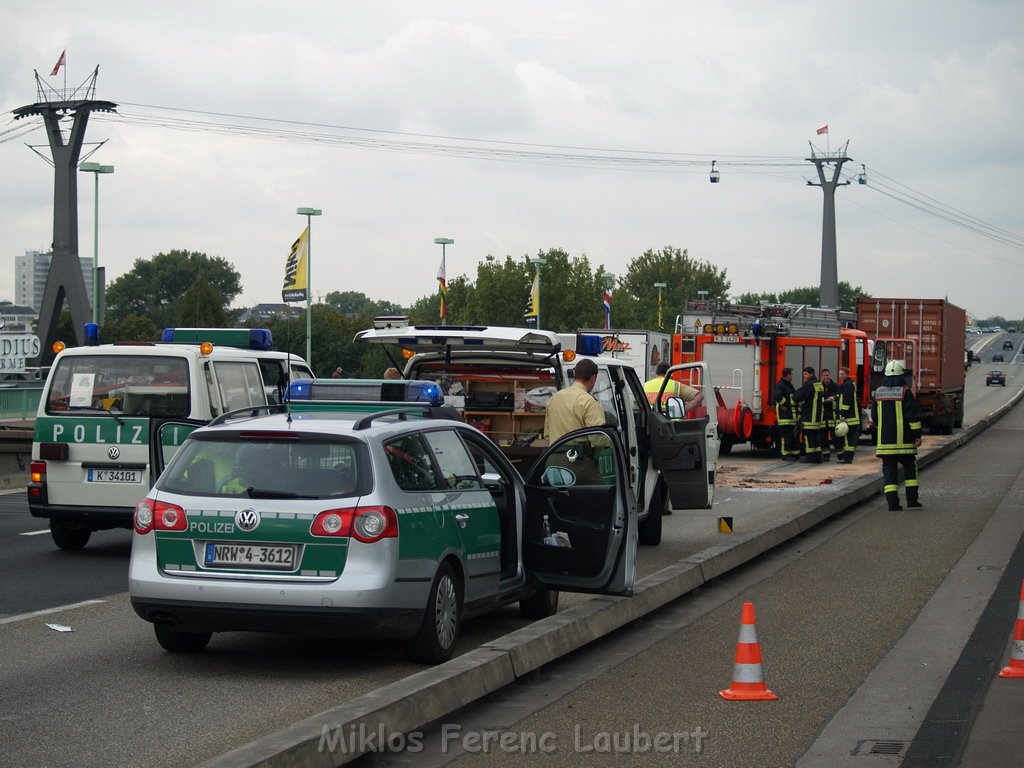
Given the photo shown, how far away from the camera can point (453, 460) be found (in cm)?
854

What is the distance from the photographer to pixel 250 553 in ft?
24.9

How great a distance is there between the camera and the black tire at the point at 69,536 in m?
13.3

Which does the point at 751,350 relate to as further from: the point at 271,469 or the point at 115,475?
the point at 271,469

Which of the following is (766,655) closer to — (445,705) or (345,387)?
(445,705)

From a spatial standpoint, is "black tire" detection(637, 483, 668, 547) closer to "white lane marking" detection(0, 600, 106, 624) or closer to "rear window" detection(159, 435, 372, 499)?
"white lane marking" detection(0, 600, 106, 624)

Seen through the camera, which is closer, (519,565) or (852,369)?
(519,565)

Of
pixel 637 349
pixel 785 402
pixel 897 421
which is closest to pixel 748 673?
pixel 897 421

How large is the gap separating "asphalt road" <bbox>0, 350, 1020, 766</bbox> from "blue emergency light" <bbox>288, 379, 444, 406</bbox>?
1.63 metres

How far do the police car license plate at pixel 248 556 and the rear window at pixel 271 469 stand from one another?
295 mm

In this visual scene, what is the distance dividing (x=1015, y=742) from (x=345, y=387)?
5.03 m

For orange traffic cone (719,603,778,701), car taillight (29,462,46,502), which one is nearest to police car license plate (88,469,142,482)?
car taillight (29,462,46,502)

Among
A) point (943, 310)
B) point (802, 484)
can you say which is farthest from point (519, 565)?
point (943, 310)

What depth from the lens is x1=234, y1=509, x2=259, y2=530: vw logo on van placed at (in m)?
7.58

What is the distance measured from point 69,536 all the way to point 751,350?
55.5 ft
